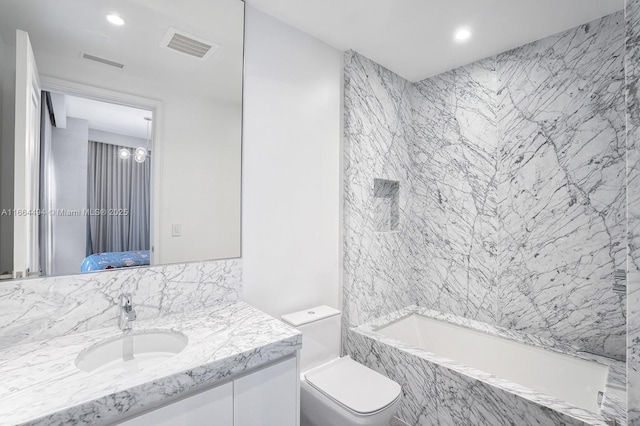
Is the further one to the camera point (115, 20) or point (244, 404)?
point (115, 20)

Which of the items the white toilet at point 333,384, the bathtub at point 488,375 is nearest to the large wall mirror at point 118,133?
the white toilet at point 333,384

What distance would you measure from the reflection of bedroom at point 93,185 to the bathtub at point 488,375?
68.6 inches

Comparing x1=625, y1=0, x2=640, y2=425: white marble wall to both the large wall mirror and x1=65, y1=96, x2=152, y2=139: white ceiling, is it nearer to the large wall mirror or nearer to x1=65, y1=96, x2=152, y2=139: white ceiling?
the large wall mirror

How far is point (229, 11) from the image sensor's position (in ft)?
6.08

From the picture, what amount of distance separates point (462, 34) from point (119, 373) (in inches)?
113

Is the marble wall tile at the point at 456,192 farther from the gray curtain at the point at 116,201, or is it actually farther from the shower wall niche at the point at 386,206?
the gray curtain at the point at 116,201

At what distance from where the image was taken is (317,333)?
84.0 inches

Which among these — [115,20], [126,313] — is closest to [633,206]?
[126,313]

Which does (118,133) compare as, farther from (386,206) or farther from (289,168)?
(386,206)

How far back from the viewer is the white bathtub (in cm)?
197

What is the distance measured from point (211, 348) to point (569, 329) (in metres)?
2.45

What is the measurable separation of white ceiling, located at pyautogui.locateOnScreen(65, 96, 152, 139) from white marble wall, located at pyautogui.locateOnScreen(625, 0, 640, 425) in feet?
7.35

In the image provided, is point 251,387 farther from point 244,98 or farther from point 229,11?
point 229,11

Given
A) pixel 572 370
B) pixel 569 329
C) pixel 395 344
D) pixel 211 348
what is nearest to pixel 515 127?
pixel 569 329
